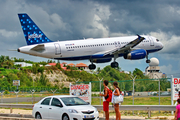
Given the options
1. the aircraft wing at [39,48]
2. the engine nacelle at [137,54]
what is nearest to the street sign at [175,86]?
the engine nacelle at [137,54]

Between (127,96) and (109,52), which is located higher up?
(109,52)

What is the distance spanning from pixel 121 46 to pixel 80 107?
23.3 meters

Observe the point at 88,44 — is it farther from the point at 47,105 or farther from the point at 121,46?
the point at 47,105

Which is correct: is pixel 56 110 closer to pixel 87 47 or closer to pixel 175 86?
pixel 175 86

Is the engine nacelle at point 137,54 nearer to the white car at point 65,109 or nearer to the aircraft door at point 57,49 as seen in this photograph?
the aircraft door at point 57,49

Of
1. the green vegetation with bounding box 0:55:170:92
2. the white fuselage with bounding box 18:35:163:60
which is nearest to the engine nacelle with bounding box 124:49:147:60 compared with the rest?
the white fuselage with bounding box 18:35:163:60

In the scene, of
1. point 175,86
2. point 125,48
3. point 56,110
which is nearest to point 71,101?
point 56,110

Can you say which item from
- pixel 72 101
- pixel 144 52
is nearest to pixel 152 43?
pixel 144 52

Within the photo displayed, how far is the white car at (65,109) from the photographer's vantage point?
42.2 ft

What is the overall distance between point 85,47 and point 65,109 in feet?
69.8

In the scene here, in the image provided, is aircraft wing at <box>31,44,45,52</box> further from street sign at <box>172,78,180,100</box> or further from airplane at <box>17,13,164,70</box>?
street sign at <box>172,78,180,100</box>

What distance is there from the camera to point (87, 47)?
3412 cm

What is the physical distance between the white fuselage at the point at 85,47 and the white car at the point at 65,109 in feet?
60.5

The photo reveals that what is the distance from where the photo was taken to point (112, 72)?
7800 centimetres
